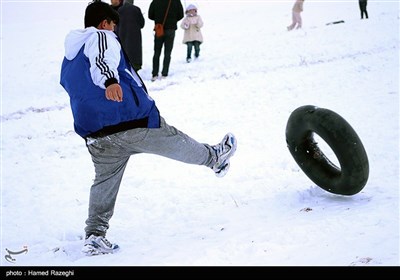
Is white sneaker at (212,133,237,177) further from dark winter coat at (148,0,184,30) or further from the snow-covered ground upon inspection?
dark winter coat at (148,0,184,30)

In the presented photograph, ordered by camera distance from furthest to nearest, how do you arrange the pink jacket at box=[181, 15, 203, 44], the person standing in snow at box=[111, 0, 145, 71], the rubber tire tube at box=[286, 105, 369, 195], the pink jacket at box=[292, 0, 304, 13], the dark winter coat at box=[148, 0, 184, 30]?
the pink jacket at box=[292, 0, 304, 13] → the pink jacket at box=[181, 15, 203, 44] → the dark winter coat at box=[148, 0, 184, 30] → the person standing in snow at box=[111, 0, 145, 71] → the rubber tire tube at box=[286, 105, 369, 195]

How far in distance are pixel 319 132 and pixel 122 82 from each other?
1.66 meters

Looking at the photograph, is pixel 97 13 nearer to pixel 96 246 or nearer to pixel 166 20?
pixel 96 246

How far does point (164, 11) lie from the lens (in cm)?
1075

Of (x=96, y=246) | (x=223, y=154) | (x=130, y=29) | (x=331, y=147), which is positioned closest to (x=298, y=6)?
(x=130, y=29)

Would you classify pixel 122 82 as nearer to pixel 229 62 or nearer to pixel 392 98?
pixel 392 98

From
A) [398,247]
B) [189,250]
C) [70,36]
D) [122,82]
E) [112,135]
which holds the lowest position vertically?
[189,250]

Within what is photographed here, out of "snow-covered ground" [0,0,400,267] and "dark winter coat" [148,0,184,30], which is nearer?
"snow-covered ground" [0,0,400,267]

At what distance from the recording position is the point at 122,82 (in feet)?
10.5

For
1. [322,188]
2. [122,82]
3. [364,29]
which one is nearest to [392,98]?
[322,188]

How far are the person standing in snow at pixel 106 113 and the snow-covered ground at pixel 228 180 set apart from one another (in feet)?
1.52

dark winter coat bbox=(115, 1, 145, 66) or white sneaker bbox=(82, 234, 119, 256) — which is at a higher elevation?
dark winter coat bbox=(115, 1, 145, 66)

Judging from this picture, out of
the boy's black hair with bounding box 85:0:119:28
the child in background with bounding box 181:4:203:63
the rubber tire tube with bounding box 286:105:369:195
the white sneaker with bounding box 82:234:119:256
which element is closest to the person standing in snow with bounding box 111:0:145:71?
the child in background with bounding box 181:4:203:63

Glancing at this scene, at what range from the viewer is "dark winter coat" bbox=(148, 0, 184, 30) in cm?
1074
